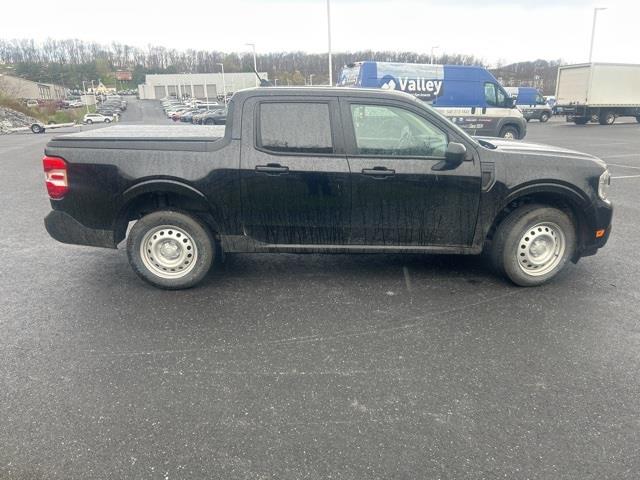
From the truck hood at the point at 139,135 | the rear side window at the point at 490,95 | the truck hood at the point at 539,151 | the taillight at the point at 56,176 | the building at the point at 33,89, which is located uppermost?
the building at the point at 33,89

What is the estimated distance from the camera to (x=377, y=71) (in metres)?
16.5

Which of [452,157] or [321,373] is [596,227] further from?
[321,373]

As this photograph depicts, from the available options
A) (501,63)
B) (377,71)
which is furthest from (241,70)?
(377,71)

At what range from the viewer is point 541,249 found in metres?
4.49

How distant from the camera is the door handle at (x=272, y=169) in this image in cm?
414

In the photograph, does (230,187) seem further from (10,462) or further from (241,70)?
(241,70)

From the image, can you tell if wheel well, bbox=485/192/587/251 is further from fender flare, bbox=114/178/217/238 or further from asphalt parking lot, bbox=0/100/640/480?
fender flare, bbox=114/178/217/238

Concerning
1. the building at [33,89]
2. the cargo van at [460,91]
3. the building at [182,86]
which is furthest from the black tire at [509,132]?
the building at [182,86]

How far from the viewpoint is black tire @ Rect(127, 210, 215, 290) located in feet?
14.2

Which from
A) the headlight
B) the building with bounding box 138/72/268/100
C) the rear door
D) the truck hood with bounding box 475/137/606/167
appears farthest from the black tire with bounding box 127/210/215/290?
the building with bounding box 138/72/268/100

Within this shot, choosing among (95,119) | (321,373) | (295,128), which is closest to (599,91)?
(295,128)

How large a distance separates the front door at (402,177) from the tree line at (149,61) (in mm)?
92088

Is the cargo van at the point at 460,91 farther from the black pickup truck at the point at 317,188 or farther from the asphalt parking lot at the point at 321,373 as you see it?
the black pickup truck at the point at 317,188

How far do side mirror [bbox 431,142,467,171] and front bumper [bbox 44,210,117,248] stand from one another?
10.3 feet
